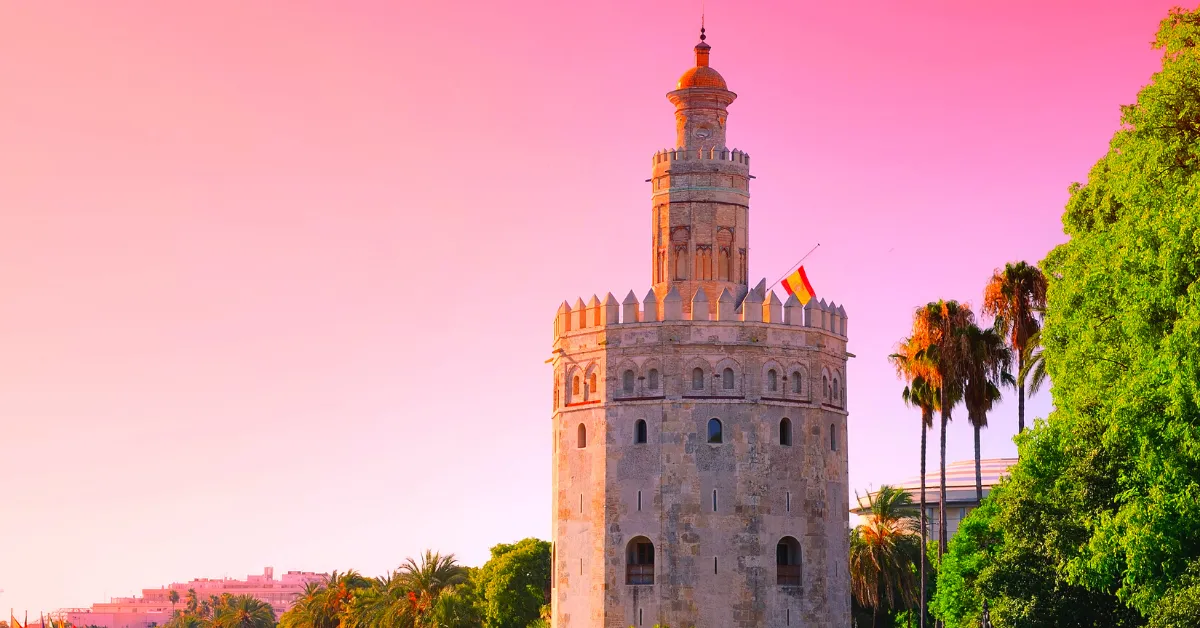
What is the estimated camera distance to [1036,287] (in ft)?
164

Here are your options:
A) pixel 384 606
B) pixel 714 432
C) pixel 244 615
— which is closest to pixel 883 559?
pixel 714 432

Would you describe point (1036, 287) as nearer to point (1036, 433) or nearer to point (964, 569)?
point (964, 569)

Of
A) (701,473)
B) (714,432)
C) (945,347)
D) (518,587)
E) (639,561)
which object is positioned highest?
(945,347)

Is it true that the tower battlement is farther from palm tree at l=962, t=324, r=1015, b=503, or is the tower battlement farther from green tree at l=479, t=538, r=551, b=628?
green tree at l=479, t=538, r=551, b=628

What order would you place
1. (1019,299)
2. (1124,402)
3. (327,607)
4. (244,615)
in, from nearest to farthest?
(1124,402), (1019,299), (327,607), (244,615)

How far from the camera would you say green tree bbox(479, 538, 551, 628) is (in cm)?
7650

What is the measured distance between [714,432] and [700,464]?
1173mm

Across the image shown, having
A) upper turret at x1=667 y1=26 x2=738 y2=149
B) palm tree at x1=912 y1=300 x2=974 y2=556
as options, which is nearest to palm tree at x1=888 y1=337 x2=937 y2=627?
palm tree at x1=912 y1=300 x2=974 y2=556

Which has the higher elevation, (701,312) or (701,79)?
(701,79)

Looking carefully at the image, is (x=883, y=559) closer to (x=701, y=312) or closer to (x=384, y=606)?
(x=701, y=312)

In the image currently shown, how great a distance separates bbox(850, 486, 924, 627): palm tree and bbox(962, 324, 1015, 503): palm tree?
14498mm

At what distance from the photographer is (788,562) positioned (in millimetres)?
54688

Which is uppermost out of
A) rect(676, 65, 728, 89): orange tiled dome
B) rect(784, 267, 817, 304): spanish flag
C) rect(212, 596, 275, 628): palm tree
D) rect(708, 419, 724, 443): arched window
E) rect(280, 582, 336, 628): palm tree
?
rect(676, 65, 728, 89): orange tiled dome

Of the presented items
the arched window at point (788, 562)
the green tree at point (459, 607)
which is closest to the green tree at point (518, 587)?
the green tree at point (459, 607)
